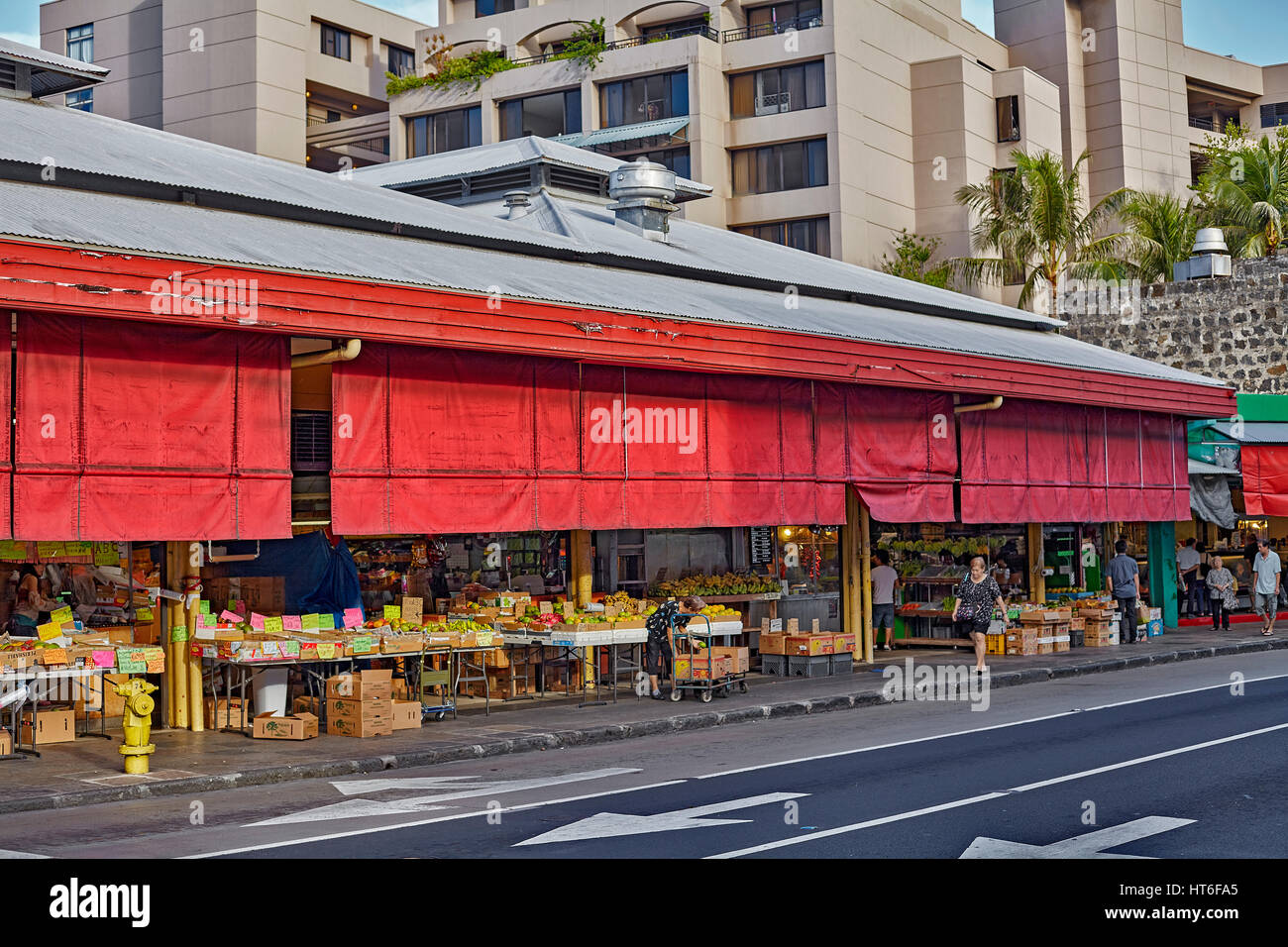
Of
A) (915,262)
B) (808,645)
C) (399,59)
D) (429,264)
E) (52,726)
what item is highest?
(399,59)

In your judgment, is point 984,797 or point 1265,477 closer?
point 984,797

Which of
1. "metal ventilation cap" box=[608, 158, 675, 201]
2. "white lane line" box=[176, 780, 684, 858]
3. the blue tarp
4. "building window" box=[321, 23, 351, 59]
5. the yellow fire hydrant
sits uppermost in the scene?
"building window" box=[321, 23, 351, 59]

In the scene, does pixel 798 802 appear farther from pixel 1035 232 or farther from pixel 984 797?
pixel 1035 232

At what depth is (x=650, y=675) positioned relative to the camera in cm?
2075

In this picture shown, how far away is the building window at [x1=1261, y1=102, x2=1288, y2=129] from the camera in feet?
281

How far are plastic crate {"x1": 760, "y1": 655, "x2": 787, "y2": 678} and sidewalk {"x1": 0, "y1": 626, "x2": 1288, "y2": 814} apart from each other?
47cm

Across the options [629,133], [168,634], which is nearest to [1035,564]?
[168,634]

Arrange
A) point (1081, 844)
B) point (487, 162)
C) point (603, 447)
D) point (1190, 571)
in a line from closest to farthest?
point (1081, 844), point (603, 447), point (487, 162), point (1190, 571)

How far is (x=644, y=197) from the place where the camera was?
28.3 metres

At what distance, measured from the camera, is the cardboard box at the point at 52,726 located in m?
16.8

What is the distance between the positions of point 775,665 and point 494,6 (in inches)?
2049

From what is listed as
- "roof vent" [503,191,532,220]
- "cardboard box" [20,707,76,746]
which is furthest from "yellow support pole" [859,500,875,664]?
"cardboard box" [20,707,76,746]

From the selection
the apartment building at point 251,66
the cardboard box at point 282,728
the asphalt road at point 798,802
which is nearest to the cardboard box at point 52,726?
the cardboard box at point 282,728
